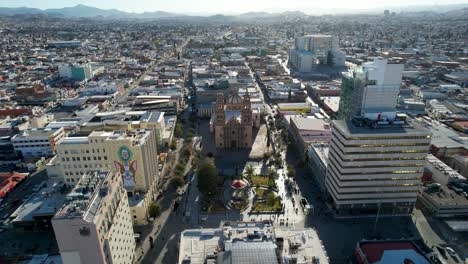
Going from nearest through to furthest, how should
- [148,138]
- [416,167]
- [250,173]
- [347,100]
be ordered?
[416,167] < [148,138] < [250,173] < [347,100]

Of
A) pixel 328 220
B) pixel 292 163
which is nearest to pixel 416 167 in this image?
pixel 328 220

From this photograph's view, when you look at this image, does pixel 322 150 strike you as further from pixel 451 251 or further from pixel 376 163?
pixel 451 251

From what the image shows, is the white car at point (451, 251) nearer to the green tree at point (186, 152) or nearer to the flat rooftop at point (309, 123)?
the flat rooftop at point (309, 123)

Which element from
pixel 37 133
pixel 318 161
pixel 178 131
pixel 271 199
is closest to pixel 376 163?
pixel 318 161

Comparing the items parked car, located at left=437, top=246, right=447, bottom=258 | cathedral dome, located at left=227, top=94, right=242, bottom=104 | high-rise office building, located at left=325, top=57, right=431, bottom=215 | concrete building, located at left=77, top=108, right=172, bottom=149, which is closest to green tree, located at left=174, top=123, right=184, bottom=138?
concrete building, located at left=77, top=108, right=172, bottom=149

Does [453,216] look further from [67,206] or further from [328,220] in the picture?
[67,206]

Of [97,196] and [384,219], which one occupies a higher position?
[97,196]

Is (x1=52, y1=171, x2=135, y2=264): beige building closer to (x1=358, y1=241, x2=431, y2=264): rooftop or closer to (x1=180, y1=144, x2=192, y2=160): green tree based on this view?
(x1=358, y1=241, x2=431, y2=264): rooftop

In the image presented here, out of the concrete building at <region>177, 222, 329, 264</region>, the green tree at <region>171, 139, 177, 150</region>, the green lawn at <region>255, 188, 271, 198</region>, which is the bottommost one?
the green lawn at <region>255, 188, 271, 198</region>
